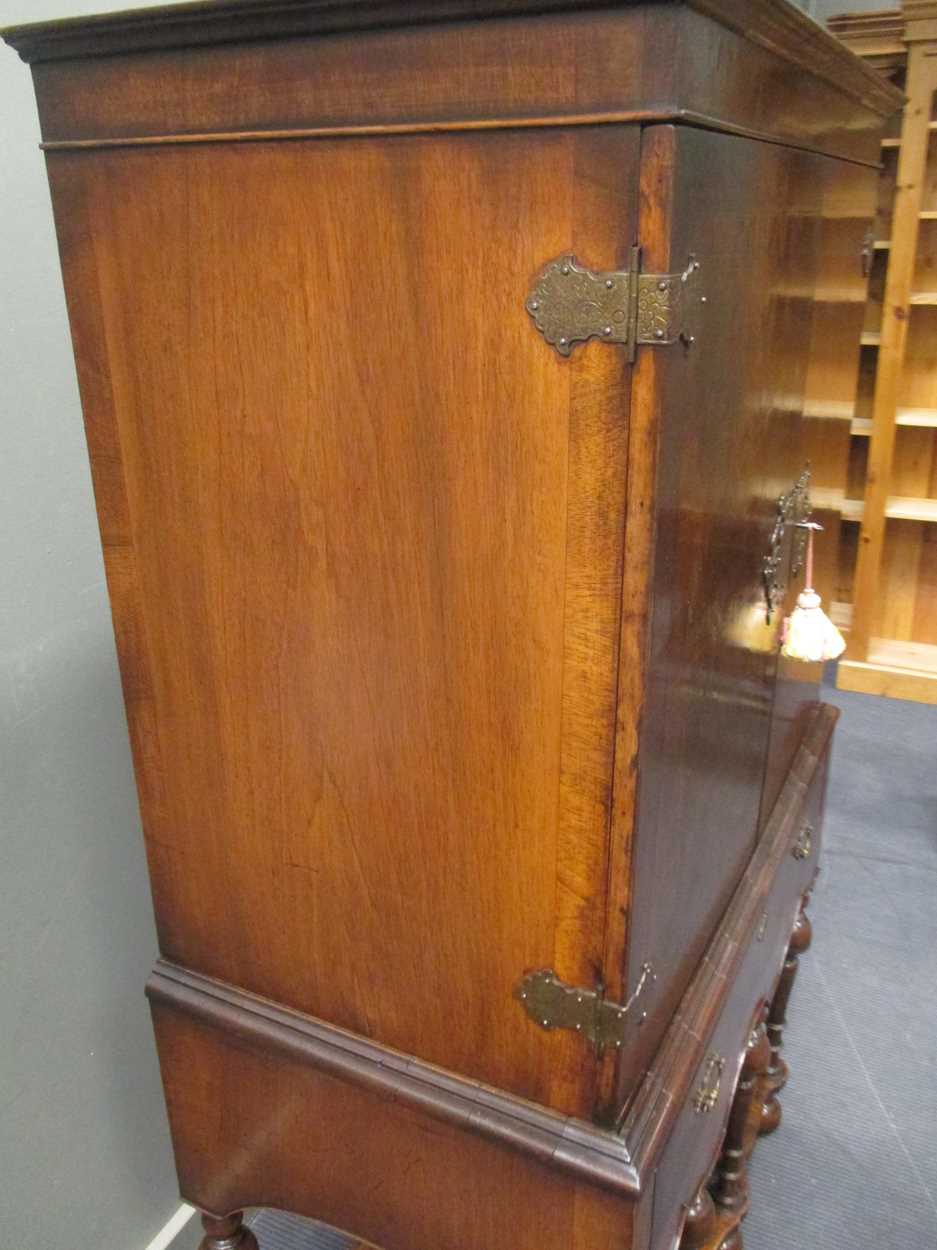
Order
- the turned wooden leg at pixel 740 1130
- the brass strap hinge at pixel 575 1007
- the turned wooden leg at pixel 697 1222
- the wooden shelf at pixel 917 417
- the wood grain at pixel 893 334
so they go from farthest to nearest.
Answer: the wooden shelf at pixel 917 417
the wood grain at pixel 893 334
the turned wooden leg at pixel 740 1130
the turned wooden leg at pixel 697 1222
the brass strap hinge at pixel 575 1007

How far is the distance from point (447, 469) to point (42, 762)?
23.7 inches

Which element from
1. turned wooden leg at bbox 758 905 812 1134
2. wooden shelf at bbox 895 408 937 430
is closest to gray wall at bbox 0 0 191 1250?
turned wooden leg at bbox 758 905 812 1134

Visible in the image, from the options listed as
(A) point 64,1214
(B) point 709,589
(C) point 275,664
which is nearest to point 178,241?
(C) point 275,664

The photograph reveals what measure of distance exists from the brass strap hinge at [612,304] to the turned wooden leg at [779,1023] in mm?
1212

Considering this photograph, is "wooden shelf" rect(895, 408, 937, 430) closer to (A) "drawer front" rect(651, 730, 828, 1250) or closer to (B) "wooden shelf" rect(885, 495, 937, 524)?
(B) "wooden shelf" rect(885, 495, 937, 524)

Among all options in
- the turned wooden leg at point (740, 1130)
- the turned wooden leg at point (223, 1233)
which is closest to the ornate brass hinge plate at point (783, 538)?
the turned wooden leg at point (740, 1130)

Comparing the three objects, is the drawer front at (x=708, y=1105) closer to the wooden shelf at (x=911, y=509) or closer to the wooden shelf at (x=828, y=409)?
the wooden shelf at (x=828, y=409)

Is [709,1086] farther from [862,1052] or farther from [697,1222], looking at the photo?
[862,1052]

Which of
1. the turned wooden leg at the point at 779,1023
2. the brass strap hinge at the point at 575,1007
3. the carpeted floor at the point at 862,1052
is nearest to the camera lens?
the brass strap hinge at the point at 575,1007

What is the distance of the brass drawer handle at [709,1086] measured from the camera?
1.03 metres

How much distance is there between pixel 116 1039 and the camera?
124 centimetres

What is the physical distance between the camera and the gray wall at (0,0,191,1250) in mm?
985

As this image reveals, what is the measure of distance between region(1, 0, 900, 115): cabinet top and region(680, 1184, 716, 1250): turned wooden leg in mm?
1040

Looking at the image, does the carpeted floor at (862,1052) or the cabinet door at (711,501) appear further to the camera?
the carpeted floor at (862,1052)
